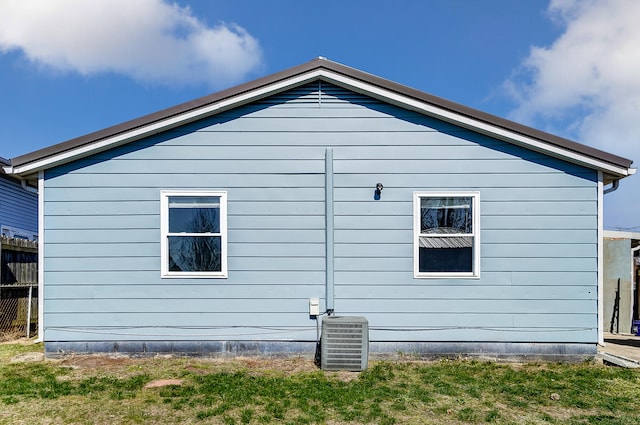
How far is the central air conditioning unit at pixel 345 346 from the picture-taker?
5.49m

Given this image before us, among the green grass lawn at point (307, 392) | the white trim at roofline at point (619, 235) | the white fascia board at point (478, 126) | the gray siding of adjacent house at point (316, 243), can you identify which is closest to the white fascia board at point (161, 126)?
the gray siding of adjacent house at point (316, 243)

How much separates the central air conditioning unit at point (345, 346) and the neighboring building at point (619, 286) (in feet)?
23.1

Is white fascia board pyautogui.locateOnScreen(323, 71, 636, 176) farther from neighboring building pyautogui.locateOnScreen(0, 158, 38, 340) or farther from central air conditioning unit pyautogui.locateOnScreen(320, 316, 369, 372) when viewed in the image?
neighboring building pyautogui.locateOnScreen(0, 158, 38, 340)

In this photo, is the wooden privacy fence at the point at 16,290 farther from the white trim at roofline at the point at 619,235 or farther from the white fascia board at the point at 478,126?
the white trim at roofline at the point at 619,235

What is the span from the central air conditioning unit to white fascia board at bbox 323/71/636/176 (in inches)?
126

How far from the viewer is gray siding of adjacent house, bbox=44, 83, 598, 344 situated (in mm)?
5969

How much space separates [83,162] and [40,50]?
9.95m

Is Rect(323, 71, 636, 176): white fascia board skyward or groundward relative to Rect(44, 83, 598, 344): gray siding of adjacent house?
skyward

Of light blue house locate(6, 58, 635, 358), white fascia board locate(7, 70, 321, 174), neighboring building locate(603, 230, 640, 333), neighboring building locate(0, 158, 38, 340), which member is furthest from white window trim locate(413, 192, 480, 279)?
neighboring building locate(0, 158, 38, 340)

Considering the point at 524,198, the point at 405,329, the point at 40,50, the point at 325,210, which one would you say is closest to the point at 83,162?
the point at 325,210

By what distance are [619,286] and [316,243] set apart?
762cm

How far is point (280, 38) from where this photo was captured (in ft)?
33.0

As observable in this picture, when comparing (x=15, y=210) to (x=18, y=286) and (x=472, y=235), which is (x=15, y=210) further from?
(x=472, y=235)

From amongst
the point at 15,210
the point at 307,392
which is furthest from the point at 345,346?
the point at 15,210
